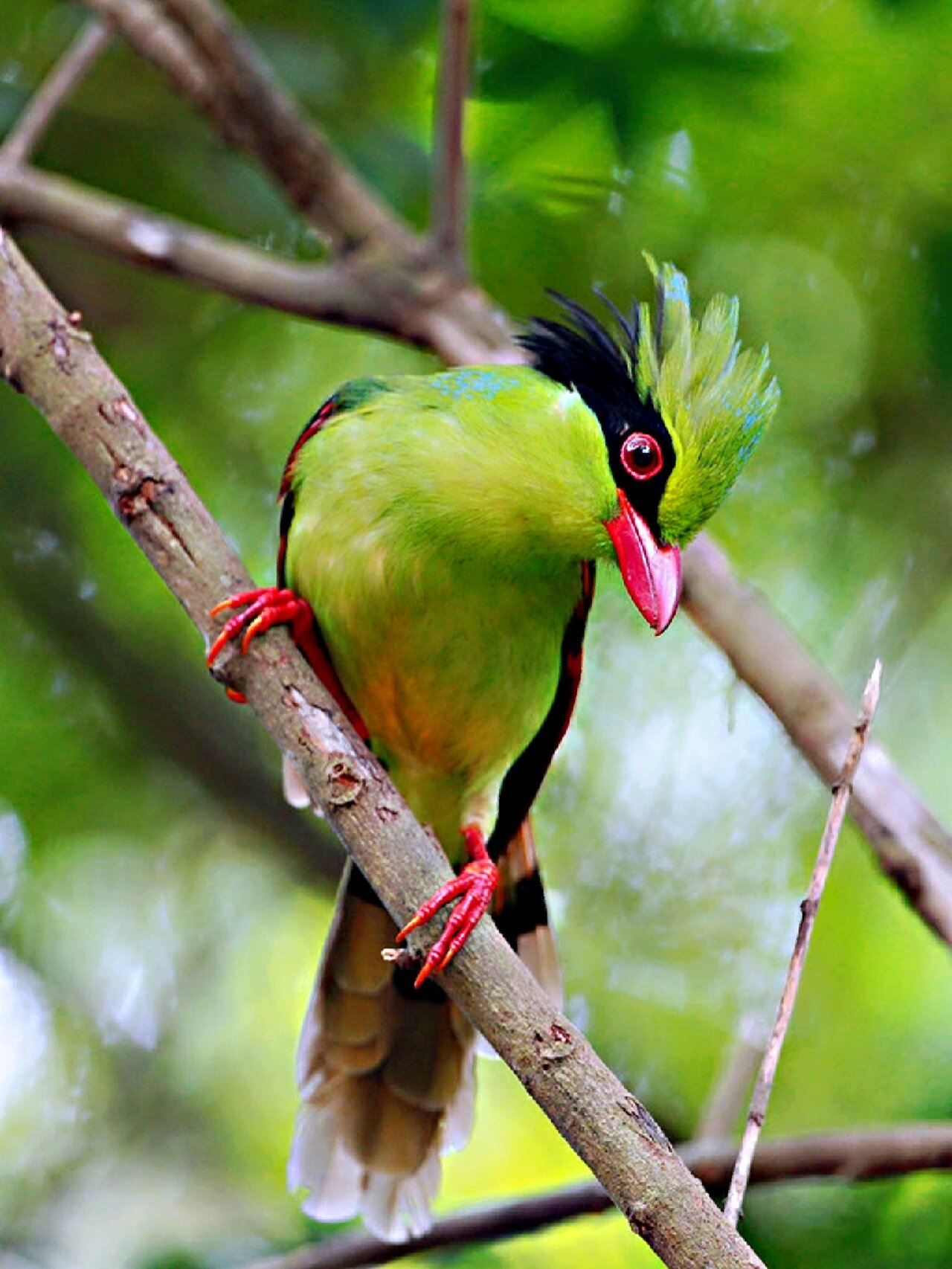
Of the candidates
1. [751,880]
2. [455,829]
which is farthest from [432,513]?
[751,880]

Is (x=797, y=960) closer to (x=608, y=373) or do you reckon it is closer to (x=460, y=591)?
(x=460, y=591)

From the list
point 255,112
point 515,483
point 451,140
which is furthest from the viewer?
point 255,112

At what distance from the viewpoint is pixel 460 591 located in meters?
3.29

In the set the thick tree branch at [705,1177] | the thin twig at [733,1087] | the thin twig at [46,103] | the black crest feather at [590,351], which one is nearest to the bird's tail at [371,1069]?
the thick tree branch at [705,1177]

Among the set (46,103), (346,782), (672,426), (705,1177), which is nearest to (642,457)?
(672,426)

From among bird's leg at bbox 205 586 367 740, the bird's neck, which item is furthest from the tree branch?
bird's leg at bbox 205 586 367 740

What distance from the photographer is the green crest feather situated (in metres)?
2.94

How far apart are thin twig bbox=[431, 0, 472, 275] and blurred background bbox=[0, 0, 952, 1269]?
1.45 ft

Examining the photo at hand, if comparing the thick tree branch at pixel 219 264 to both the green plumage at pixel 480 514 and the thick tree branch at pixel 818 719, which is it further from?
the thick tree branch at pixel 818 719

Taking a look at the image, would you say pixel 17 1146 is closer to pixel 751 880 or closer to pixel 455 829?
pixel 455 829

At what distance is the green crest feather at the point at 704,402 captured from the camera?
294 centimetres

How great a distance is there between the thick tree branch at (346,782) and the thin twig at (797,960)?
84mm

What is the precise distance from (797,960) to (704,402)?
4.13ft

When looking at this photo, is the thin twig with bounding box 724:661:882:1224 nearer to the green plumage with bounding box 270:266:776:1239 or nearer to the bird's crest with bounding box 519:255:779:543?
the green plumage with bounding box 270:266:776:1239
